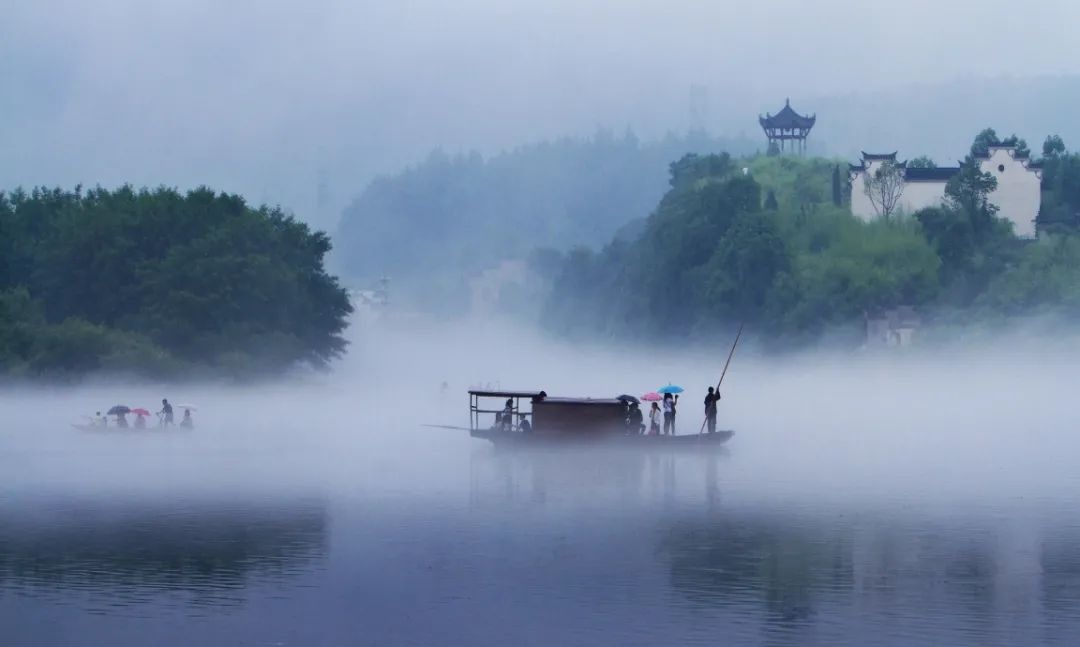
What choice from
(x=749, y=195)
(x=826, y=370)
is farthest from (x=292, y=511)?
(x=749, y=195)

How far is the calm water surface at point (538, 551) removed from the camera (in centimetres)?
2920

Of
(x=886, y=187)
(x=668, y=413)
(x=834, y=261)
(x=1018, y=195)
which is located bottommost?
(x=668, y=413)

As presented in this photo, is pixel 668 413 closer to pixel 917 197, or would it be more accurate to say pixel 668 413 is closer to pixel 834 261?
pixel 834 261

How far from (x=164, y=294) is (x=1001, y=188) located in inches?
2629

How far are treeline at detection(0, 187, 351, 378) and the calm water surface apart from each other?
3492 centimetres

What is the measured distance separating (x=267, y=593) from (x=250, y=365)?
6627cm

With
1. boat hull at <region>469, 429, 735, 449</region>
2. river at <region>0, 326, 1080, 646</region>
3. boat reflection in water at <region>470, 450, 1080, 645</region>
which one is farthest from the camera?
boat hull at <region>469, 429, 735, 449</region>

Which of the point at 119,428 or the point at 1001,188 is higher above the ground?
the point at 1001,188

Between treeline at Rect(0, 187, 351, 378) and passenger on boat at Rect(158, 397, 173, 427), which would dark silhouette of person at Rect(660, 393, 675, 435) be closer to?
passenger on boat at Rect(158, 397, 173, 427)

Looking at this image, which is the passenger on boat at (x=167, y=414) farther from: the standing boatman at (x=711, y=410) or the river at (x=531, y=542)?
the standing boatman at (x=711, y=410)

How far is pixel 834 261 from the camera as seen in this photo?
130750mm

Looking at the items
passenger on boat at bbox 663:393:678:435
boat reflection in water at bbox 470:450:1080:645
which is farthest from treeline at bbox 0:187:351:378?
boat reflection in water at bbox 470:450:1080:645

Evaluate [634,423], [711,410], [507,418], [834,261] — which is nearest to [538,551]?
[634,423]

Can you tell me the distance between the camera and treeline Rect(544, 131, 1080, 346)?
119m
